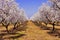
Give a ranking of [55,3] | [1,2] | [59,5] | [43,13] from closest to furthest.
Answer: [59,5] < [55,3] < [1,2] < [43,13]

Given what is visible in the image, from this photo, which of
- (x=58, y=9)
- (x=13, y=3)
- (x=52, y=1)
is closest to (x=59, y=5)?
(x=58, y=9)

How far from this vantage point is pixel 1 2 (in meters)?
46.9

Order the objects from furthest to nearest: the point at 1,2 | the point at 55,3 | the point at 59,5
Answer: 1. the point at 1,2
2. the point at 55,3
3. the point at 59,5

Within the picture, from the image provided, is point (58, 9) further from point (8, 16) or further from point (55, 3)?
point (8, 16)

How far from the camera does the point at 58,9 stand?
4209 centimetres

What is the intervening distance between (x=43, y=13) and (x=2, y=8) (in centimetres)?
3171

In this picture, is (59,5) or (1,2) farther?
(1,2)

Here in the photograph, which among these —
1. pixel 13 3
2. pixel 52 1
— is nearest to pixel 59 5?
pixel 52 1

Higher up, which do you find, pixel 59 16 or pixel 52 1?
pixel 52 1

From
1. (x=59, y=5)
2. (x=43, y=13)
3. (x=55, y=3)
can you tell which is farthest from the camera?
(x=43, y=13)

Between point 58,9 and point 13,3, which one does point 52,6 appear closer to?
point 58,9

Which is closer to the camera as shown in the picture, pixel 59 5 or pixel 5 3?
pixel 59 5

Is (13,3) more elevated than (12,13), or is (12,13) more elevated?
(13,3)

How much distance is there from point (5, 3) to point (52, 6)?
44.9ft
